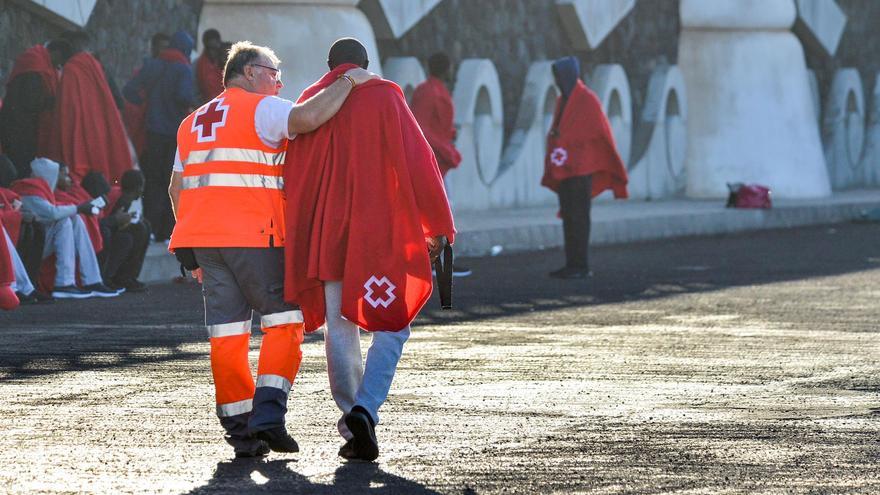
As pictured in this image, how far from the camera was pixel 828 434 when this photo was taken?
6.95 meters

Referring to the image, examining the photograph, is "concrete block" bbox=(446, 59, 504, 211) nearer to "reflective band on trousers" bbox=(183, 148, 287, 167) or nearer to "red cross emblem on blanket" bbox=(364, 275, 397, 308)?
"reflective band on trousers" bbox=(183, 148, 287, 167)

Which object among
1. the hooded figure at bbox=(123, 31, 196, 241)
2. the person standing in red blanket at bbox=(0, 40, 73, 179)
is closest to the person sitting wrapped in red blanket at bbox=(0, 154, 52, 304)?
the person standing in red blanket at bbox=(0, 40, 73, 179)

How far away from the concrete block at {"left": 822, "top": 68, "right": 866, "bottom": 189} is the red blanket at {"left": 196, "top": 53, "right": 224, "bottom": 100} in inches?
747

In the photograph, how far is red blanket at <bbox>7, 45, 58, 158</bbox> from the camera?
1506 cm

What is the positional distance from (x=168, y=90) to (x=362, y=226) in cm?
989

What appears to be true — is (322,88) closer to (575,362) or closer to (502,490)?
(502,490)

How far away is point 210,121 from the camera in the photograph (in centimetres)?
677

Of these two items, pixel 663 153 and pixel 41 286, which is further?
pixel 663 153

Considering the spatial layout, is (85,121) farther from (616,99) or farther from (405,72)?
(616,99)

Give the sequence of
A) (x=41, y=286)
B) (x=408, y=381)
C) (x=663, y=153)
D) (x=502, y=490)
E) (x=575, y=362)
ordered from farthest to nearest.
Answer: (x=663, y=153)
(x=41, y=286)
(x=575, y=362)
(x=408, y=381)
(x=502, y=490)

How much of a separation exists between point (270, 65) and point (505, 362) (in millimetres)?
2979

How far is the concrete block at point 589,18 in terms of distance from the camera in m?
26.6

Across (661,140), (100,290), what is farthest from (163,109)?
(661,140)

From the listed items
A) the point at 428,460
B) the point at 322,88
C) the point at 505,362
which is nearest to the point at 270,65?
the point at 322,88
